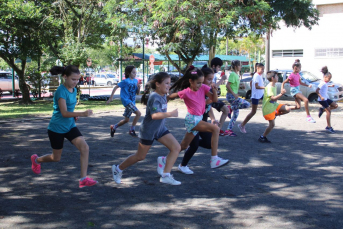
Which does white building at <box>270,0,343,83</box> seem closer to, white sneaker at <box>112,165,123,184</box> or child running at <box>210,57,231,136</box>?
child running at <box>210,57,231,136</box>

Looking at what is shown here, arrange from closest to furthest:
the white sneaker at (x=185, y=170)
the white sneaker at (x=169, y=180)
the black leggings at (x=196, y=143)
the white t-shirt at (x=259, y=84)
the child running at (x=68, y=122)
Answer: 1. the child running at (x=68, y=122)
2. the white sneaker at (x=169, y=180)
3. the black leggings at (x=196, y=143)
4. the white sneaker at (x=185, y=170)
5. the white t-shirt at (x=259, y=84)

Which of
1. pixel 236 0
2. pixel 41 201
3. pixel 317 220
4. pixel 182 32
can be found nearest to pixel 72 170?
pixel 41 201

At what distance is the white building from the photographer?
95.6ft

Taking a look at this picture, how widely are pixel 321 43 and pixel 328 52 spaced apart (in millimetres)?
867

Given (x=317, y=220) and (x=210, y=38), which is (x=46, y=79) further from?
(x=317, y=220)

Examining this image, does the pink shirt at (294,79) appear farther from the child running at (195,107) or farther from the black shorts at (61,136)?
the black shorts at (61,136)

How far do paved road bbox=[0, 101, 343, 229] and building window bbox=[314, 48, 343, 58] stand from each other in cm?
2336

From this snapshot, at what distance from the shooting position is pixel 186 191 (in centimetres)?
502

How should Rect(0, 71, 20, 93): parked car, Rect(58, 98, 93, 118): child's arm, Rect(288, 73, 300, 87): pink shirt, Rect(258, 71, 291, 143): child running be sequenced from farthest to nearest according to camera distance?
Rect(0, 71, 20, 93): parked car, Rect(288, 73, 300, 87): pink shirt, Rect(258, 71, 291, 143): child running, Rect(58, 98, 93, 118): child's arm

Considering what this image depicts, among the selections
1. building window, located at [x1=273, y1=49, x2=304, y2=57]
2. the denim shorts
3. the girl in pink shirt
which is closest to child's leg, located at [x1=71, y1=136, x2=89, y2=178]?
the girl in pink shirt

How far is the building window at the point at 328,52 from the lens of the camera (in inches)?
1151

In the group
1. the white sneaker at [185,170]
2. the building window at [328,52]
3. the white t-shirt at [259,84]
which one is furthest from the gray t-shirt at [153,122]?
the building window at [328,52]

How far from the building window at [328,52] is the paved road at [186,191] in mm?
23359

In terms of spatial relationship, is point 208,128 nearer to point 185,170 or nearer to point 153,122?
point 185,170
